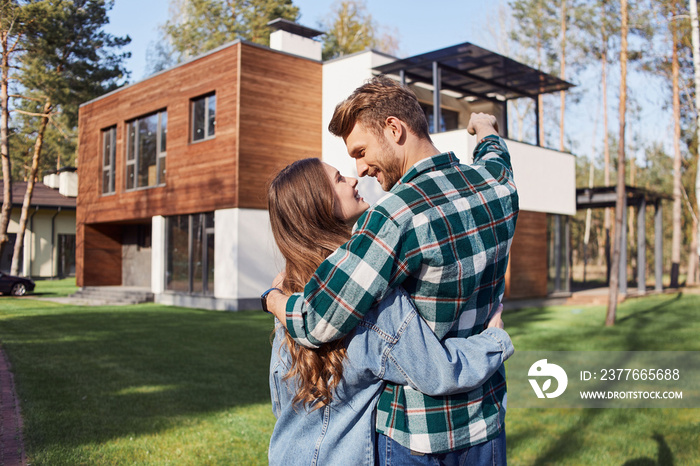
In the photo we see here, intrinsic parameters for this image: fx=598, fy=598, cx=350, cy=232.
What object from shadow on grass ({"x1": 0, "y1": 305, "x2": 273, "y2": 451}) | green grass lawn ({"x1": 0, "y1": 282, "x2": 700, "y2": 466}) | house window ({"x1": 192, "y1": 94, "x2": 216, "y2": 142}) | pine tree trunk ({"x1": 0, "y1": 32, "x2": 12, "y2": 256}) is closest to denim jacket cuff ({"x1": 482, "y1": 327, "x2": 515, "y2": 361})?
green grass lawn ({"x1": 0, "y1": 282, "x2": 700, "y2": 466})

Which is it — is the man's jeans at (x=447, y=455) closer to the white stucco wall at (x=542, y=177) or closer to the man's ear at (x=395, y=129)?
the man's ear at (x=395, y=129)

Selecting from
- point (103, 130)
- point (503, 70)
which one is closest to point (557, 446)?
point (503, 70)

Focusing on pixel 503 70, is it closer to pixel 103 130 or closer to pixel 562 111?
pixel 103 130

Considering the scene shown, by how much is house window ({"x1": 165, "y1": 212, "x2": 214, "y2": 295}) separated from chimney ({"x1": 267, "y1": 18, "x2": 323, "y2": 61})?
5346mm

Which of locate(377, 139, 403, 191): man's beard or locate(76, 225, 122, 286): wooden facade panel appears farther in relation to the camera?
locate(76, 225, 122, 286): wooden facade panel

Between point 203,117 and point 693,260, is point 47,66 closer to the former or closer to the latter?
point 203,117

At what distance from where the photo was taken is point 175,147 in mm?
18172

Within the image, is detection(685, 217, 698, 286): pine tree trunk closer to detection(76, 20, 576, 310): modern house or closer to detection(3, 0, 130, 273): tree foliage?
detection(76, 20, 576, 310): modern house

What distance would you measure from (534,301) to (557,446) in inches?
538

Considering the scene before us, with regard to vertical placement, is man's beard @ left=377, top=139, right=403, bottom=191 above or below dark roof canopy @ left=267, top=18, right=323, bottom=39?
below

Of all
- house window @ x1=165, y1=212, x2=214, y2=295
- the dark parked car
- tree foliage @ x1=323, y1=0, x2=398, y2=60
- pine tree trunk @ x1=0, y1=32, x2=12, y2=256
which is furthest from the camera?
tree foliage @ x1=323, y1=0, x2=398, y2=60

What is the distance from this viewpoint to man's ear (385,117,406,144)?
1.72 meters

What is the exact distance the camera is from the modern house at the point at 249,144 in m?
16.0

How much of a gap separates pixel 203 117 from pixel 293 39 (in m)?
3.50
